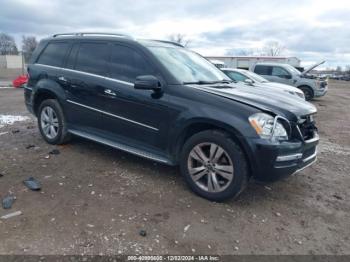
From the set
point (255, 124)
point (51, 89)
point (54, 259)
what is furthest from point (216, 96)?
point (51, 89)

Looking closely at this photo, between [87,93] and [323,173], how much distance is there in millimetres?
3777

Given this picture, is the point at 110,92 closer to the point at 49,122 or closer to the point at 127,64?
the point at 127,64

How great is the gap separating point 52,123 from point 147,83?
8.04 ft

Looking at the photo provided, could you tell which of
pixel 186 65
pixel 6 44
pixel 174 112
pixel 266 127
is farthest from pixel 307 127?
pixel 6 44

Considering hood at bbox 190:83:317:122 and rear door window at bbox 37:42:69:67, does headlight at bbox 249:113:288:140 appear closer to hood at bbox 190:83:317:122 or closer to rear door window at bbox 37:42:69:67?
hood at bbox 190:83:317:122

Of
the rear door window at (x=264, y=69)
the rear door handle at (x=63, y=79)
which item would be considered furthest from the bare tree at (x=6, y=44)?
the rear door handle at (x=63, y=79)

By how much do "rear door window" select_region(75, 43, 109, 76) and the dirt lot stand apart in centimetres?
135

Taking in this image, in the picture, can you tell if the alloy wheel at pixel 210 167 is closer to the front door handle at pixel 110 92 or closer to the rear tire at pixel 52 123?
the front door handle at pixel 110 92

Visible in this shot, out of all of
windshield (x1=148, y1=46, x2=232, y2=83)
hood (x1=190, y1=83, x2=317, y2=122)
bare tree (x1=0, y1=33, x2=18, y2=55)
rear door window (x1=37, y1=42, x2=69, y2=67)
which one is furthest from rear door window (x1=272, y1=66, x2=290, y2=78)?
bare tree (x1=0, y1=33, x2=18, y2=55)

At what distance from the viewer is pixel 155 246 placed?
3.04 meters

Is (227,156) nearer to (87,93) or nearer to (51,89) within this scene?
(87,93)

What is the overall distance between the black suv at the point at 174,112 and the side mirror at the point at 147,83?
0.04 feet

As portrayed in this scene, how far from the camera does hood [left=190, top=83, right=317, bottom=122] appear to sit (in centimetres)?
379

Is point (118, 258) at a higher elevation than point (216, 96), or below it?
below
